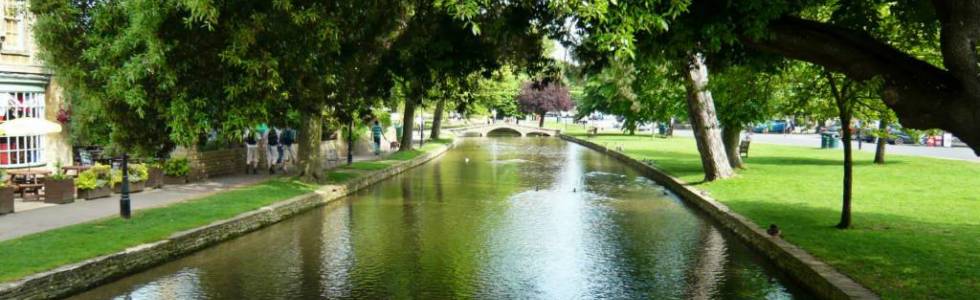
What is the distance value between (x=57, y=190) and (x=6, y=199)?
5.72ft

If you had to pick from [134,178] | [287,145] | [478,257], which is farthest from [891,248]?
[287,145]

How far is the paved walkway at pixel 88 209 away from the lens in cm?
1259

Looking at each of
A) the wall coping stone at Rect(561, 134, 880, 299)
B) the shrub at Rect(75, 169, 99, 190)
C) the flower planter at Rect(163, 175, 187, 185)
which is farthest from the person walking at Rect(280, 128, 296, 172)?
the wall coping stone at Rect(561, 134, 880, 299)

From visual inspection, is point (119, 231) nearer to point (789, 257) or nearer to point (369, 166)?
point (789, 257)

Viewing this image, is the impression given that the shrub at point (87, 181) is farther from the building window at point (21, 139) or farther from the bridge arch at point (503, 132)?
the bridge arch at point (503, 132)

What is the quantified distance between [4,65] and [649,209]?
17066mm

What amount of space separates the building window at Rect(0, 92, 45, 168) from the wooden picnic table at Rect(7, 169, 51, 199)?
320 cm

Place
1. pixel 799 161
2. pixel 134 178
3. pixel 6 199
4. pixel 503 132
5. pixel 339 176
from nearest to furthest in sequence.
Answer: pixel 6 199 → pixel 134 178 → pixel 339 176 → pixel 799 161 → pixel 503 132

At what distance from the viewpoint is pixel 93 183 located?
54.4ft

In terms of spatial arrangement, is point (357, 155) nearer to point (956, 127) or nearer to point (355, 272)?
point (355, 272)

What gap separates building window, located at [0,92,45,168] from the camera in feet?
64.9

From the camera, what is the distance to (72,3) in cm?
1227

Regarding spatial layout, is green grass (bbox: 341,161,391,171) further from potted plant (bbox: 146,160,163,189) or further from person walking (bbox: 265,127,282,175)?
potted plant (bbox: 146,160,163,189)

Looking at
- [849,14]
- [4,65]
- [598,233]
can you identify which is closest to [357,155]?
[4,65]
